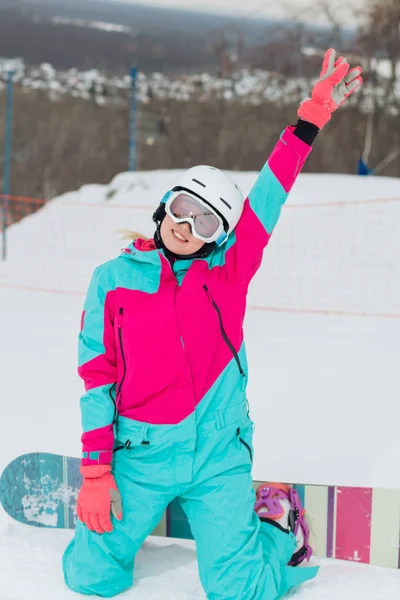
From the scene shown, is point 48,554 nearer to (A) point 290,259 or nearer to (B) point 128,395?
(B) point 128,395

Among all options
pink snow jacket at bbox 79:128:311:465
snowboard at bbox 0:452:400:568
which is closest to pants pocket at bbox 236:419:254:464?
pink snow jacket at bbox 79:128:311:465

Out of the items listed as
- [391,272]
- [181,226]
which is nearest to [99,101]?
[391,272]

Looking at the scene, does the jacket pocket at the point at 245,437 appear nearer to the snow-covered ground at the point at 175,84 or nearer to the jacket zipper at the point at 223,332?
the jacket zipper at the point at 223,332

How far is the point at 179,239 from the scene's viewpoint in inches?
75.6

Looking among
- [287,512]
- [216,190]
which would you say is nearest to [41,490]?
[287,512]

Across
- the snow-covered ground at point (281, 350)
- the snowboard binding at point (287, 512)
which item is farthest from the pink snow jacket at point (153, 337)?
the snow-covered ground at point (281, 350)

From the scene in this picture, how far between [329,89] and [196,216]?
0.46m

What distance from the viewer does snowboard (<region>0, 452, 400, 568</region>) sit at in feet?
6.84

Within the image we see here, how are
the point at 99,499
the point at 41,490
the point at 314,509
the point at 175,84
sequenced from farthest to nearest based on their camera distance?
the point at 175,84
the point at 41,490
the point at 314,509
the point at 99,499

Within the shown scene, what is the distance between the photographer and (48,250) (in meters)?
8.00

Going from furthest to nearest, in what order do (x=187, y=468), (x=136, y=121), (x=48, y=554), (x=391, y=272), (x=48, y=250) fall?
(x=136, y=121)
(x=48, y=250)
(x=391, y=272)
(x=48, y=554)
(x=187, y=468)

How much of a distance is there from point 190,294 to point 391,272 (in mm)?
4871

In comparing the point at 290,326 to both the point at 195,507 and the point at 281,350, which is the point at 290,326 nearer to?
the point at 281,350

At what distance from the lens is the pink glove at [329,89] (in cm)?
185
